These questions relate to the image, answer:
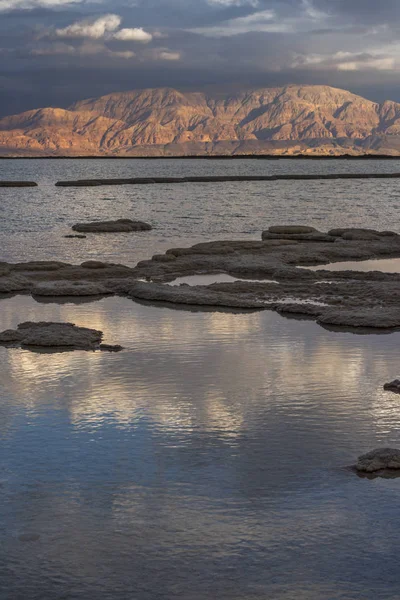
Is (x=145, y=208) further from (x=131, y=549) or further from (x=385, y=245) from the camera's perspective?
(x=131, y=549)

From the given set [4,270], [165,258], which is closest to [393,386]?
[4,270]

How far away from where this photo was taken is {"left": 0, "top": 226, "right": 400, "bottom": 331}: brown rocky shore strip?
17.9 m

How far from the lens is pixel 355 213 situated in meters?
55.0

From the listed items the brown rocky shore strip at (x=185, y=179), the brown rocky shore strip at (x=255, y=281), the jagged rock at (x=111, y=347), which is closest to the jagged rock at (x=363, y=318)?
the brown rocky shore strip at (x=255, y=281)

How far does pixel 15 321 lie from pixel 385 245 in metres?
17.2

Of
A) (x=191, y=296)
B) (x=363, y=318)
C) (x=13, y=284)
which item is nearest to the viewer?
(x=363, y=318)

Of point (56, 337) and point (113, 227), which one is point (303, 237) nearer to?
point (113, 227)

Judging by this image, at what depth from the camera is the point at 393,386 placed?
38.3ft

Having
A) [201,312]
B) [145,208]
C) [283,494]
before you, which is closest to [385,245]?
[201,312]

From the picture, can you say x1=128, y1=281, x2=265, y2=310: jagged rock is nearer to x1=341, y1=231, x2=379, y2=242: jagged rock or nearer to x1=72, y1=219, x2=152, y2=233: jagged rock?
x1=341, y1=231, x2=379, y2=242: jagged rock

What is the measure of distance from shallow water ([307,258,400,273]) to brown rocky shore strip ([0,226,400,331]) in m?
0.60

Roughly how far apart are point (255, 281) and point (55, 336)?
8.48m

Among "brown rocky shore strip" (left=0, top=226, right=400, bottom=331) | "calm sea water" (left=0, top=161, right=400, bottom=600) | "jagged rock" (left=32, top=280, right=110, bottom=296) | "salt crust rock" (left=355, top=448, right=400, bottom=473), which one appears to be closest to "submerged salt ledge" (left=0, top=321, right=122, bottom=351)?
"calm sea water" (left=0, top=161, right=400, bottom=600)

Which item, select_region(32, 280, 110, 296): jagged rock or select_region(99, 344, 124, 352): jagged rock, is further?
select_region(32, 280, 110, 296): jagged rock
